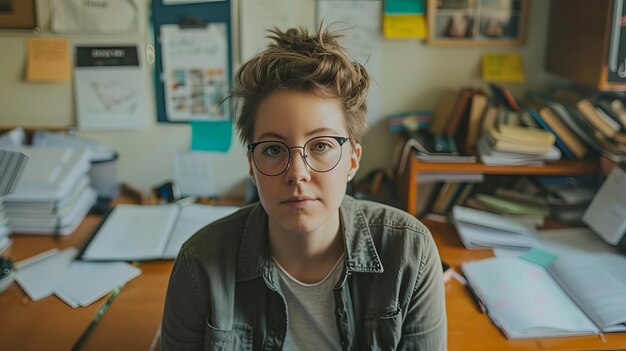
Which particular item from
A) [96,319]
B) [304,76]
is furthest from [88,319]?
[304,76]

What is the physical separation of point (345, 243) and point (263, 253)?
16 cm

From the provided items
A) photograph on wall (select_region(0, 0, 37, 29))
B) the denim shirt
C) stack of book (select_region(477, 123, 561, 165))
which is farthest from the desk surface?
photograph on wall (select_region(0, 0, 37, 29))

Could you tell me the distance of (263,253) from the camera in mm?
1171

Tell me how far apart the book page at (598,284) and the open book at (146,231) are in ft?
2.94

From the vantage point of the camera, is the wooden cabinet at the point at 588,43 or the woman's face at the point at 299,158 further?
the wooden cabinet at the point at 588,43

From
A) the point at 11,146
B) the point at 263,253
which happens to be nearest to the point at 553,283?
the point at 263,253

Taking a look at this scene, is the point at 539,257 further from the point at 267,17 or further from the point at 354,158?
the point at 267,17

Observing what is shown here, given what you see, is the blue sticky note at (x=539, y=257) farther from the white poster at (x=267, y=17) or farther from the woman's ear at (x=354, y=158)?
the white poster at (x=267, y=17)

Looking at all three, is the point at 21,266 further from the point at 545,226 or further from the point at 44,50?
the point at 545,226

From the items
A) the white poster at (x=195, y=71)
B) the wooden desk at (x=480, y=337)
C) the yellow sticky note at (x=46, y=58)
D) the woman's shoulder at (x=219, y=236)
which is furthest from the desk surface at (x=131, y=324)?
the yellow sticky note at (x=46, y=58)

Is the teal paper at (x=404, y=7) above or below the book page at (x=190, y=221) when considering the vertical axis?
above

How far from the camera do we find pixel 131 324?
1283 millimetres

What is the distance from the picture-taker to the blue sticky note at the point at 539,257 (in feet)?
4.96

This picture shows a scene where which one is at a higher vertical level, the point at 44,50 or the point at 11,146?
the point at 44,50
